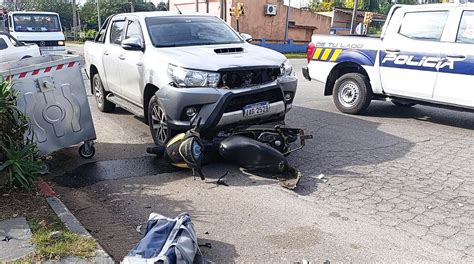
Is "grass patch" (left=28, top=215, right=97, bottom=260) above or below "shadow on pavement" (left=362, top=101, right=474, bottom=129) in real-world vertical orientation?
above

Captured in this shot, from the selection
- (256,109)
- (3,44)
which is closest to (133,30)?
(256,109)

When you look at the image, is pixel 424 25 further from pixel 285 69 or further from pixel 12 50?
pixel 12 50

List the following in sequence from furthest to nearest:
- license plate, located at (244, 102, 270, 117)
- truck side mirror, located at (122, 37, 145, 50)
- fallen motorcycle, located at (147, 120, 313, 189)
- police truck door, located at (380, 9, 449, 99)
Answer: police truck door, located at (380, 9, 449, 99)
truck side mirror, located at (122, 37, 145, 50)
license plate, located at (244, 102, 270, 117)
fallen motorcycle, located at (147, 120, 313, 189)

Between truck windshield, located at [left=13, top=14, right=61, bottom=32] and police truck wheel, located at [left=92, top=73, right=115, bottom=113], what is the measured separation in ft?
37.6

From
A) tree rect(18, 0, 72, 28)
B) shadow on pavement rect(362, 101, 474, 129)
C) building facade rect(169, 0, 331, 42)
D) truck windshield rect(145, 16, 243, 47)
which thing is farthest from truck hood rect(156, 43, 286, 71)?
tree rect(18, 0, 72, 28)

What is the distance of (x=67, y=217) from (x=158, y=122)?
2.12 metres

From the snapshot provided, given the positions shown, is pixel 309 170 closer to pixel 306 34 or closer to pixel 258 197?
pixel 258 197

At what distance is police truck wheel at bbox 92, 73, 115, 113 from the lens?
8.04m

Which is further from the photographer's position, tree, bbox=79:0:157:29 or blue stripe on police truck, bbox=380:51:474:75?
tree, bbox=79:0:157:29

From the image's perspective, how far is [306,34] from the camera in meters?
38.5

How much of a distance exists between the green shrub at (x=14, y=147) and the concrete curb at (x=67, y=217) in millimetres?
178

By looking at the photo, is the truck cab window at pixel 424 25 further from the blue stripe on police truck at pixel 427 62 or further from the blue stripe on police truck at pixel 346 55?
the blue stripe on police truck at pixel 346 55

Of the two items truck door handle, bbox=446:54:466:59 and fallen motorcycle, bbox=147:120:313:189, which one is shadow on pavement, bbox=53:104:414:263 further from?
truck door handle, bbox=446:54:466:59

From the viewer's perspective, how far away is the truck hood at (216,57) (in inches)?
196
